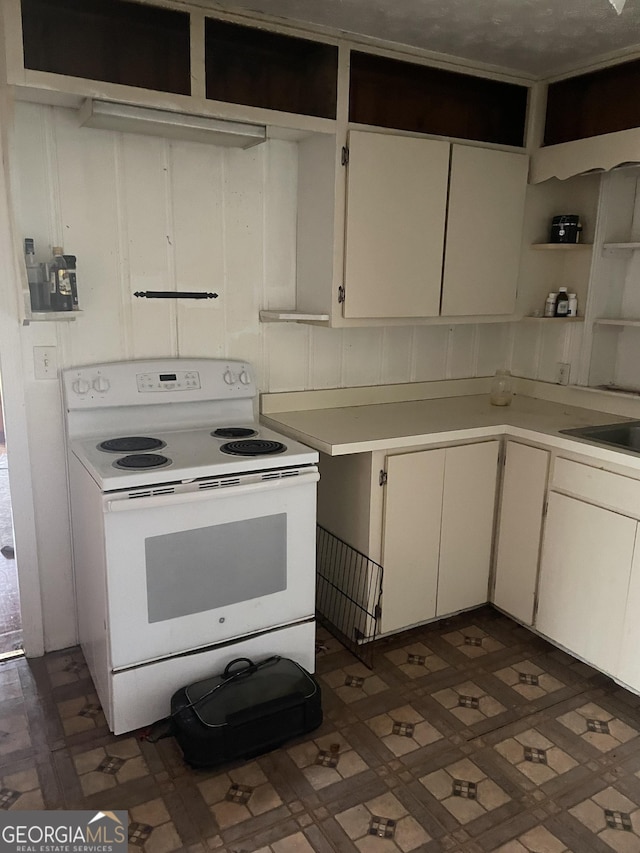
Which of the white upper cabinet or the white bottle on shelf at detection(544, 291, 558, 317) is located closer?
the white upper cabinet

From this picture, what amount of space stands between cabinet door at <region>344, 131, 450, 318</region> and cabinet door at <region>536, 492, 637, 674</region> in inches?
38.5

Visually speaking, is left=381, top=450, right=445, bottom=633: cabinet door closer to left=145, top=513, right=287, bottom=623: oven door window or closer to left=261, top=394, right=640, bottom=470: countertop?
left=261, top=394, right=640, bottom=470: countertop

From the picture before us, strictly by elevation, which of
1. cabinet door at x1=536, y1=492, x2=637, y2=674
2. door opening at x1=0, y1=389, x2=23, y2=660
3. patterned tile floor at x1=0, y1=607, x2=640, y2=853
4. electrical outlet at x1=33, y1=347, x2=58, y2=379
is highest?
electrical outlet at x1=33, y1=347, x2=58, y2=379

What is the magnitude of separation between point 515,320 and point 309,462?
4.41 ft

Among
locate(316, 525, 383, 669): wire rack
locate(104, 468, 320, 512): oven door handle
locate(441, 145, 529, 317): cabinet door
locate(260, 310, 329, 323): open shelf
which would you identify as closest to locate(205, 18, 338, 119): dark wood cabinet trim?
locate(441, 145, 529, 317): cabinet door

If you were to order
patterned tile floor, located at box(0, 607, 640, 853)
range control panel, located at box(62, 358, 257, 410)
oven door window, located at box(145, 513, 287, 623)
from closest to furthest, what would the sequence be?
1. patterned tile floor, located at box(0, 607, 640, 853)
2. oven door window, located at box(145, 513, 287, 623)
3. range control panel, located at box(62, 358, 257, 410)

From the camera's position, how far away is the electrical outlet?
2.31 meters

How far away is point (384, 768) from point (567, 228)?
2.28 metres

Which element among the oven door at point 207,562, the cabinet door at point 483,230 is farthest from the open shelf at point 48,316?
the cabinet door at point 483,230

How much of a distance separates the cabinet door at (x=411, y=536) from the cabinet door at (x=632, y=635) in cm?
72

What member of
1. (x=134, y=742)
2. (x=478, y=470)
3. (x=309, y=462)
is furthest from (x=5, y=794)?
(x=478, y=470)

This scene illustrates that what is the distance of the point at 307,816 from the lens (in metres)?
1.80

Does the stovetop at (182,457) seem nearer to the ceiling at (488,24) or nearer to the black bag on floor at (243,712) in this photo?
the black bag on floor at (243,712)

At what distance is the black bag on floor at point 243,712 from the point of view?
1.91 metres
